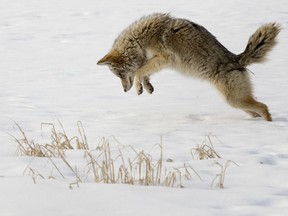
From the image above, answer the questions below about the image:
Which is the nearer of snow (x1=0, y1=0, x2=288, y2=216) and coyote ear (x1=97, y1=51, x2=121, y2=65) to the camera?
snow (x1=0, y1=0, x2=288, y2=216)

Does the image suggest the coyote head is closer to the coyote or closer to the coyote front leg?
the coyote

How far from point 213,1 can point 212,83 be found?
11165 mm

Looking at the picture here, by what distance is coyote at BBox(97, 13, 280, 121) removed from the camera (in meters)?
6.76

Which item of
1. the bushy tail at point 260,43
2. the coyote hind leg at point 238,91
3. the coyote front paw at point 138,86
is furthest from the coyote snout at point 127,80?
the bushy tail at point 260,43

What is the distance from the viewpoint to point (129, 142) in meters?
5.39

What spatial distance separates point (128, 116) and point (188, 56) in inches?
39.3

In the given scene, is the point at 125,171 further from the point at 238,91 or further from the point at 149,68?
the point at 149,68

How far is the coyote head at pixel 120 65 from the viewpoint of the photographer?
23.5 ft

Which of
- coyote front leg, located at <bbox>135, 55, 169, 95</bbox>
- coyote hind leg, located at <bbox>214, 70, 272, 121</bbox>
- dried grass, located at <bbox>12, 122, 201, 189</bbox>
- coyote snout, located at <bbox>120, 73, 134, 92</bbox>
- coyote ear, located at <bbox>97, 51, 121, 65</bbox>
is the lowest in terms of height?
dried grass, located at <bbox>12, 122, 201, 189</bbox>

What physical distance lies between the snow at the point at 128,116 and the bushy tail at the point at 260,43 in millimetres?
682

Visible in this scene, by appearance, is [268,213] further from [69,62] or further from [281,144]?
[69,62]

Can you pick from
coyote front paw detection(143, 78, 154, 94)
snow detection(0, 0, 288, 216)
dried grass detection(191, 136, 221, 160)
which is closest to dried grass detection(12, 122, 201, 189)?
snow detection(0, 0, 288, 216)

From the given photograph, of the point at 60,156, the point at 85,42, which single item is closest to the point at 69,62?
the point at 85,42

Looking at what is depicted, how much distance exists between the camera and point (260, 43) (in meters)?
6.80
